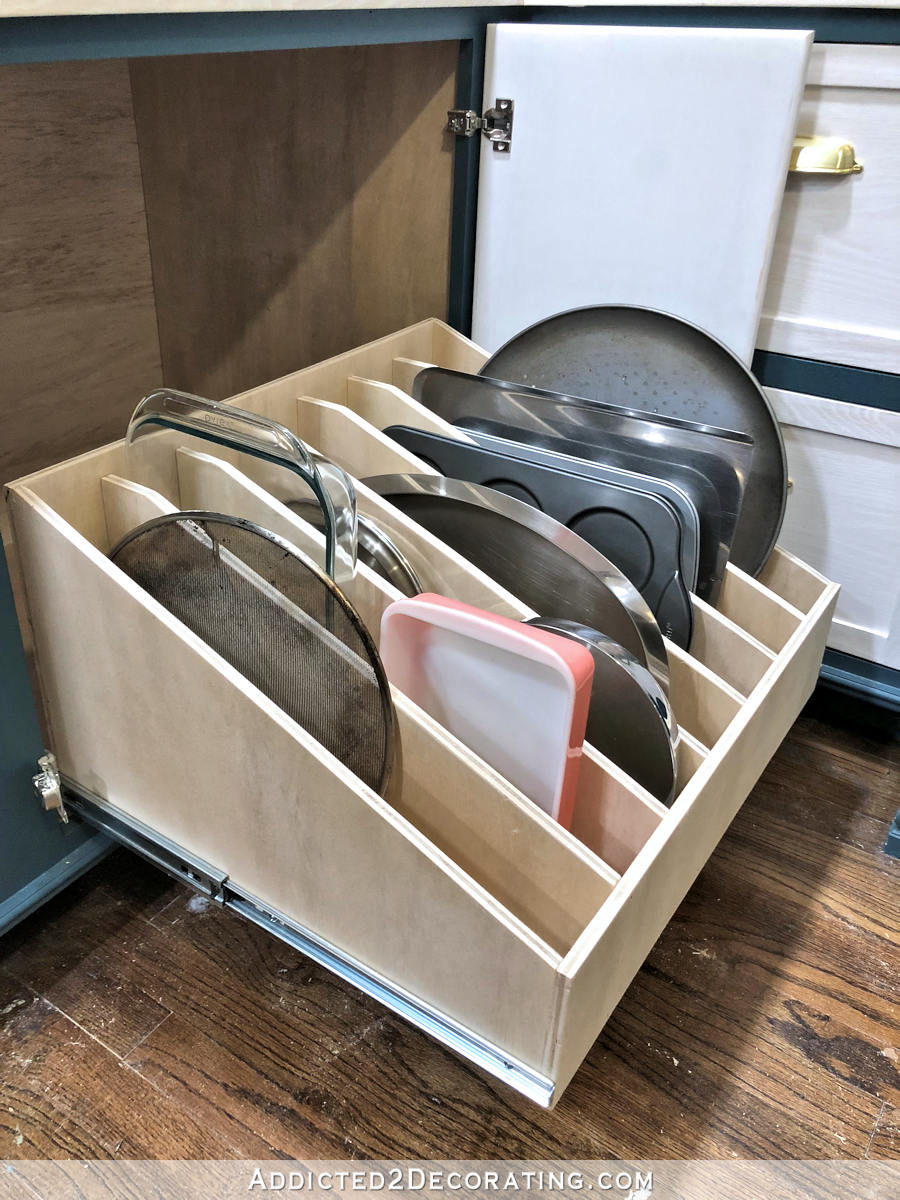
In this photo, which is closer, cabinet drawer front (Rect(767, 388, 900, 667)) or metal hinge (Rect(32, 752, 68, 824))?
metal hinge (Rect(32, 752, 68, 824))

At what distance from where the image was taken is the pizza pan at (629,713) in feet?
2.33

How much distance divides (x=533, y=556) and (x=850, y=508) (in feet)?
1.34

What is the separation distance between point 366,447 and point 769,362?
1.39 ft

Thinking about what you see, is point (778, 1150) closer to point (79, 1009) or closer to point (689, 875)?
point (689, 875)

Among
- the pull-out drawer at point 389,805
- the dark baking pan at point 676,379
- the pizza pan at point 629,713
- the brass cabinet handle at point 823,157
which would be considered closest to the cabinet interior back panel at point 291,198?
the dark baking pan at point 676,379

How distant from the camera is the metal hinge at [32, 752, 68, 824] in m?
0.78

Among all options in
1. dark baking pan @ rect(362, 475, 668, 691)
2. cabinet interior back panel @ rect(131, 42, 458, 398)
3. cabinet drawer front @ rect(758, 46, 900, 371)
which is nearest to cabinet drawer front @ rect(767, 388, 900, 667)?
cabinet drawer front @ rect(758, 46, 900, 371)

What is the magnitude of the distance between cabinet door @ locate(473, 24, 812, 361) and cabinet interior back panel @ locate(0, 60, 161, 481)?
523 mm

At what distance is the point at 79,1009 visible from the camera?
→ 808 millimetres

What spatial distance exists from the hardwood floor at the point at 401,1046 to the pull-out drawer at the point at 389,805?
15cm

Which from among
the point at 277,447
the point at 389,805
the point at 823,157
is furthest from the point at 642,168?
the point at 389,805

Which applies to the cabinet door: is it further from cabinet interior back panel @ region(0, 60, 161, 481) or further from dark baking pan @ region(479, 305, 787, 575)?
cabinet interior back panel @ region(0, 60, 161, 481)

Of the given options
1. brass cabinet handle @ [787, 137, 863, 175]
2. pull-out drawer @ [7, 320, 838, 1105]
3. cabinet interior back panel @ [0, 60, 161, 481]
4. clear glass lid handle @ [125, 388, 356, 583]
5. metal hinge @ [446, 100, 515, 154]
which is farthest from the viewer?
cabinet interior back panel @ [0, 60, 161, 481]

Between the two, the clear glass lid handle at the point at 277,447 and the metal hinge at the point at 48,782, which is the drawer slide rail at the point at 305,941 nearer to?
the metal hinge at the point at 48,782
